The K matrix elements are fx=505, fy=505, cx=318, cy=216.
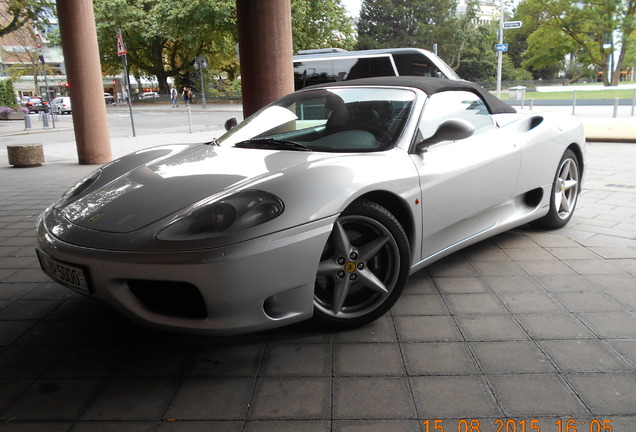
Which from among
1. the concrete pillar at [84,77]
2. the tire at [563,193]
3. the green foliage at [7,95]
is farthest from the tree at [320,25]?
the tire at [563,193]

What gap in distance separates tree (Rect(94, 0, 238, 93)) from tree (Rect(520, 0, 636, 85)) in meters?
25.2

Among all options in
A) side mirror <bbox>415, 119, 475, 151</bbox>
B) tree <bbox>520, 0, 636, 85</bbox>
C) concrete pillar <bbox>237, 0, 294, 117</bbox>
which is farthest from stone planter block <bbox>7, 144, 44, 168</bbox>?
tree <bbox>520, 0, 636, 85</bbox>

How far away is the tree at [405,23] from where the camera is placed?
55250 mm

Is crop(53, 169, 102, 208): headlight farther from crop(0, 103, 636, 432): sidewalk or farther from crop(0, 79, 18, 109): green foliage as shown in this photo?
crop(0, 79, 18, 109): green foliage

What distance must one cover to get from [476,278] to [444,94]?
121cm

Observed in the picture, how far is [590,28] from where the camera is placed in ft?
128

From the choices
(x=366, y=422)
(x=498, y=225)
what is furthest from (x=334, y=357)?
(x=498, y=225)

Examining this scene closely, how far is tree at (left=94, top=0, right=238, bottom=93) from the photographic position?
33906mm

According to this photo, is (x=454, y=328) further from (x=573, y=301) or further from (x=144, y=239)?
(x=144, y=239)

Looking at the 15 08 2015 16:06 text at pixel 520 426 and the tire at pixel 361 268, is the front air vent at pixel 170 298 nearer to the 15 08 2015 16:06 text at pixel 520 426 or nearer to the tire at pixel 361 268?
the tire at pixel 361 268

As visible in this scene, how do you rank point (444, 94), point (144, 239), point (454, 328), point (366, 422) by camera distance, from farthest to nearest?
point (444, 94), point (454, 328), point (144, 239), point (366, 422)

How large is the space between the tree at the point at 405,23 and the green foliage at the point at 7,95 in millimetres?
36054

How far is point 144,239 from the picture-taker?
212 centimetres

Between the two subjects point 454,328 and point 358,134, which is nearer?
point 454,328
